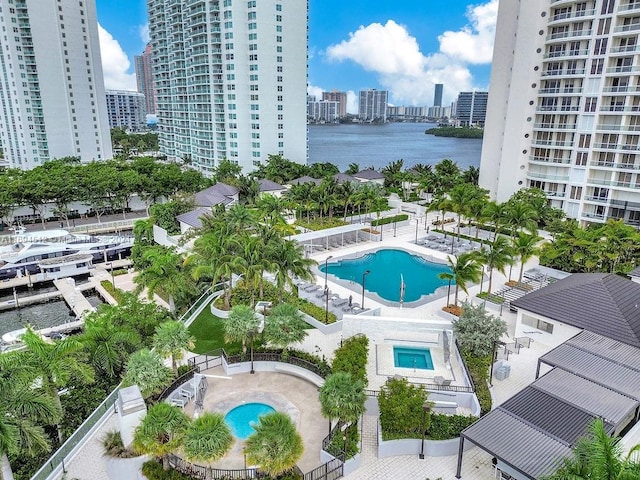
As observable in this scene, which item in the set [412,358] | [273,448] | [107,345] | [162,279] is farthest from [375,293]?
[273,448]

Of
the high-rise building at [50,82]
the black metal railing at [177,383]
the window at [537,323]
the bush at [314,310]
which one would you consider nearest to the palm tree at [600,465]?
the window at [537,323]

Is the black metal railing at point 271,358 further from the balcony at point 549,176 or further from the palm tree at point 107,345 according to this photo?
the balcony at point 549,176

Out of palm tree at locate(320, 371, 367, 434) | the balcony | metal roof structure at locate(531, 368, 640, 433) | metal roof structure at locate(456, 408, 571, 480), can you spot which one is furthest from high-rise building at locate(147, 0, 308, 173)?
metal roof structure at locate(456, 408, 571, 480)

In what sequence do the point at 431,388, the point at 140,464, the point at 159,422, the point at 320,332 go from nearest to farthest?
the point at 159,422
the point at 140,464
the point at 431,388
the point at 320,332

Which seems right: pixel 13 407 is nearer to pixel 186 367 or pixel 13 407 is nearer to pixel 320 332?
pixel 186 367

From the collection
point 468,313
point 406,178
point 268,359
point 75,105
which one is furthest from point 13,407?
point 75,105

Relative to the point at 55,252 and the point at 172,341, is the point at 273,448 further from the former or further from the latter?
the point at 55,252
